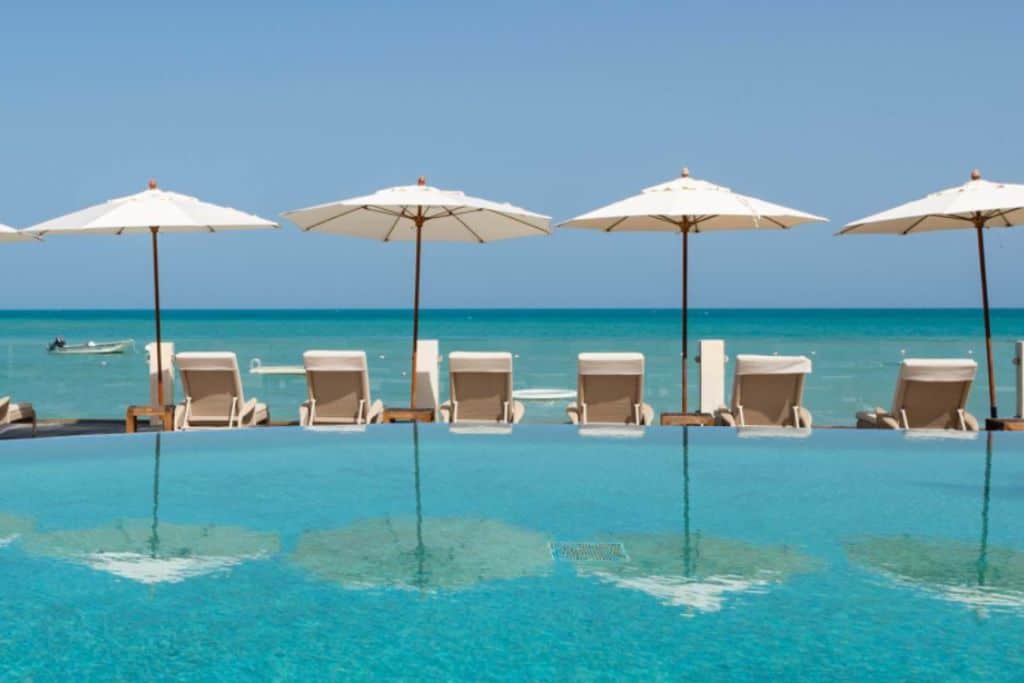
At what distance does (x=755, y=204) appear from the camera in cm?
906

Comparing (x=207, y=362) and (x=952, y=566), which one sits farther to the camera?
(x=207, y=362)

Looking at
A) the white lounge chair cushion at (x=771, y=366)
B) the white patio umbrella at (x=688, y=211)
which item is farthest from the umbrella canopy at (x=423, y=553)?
the white patio umbrella at (x=688, y=211)

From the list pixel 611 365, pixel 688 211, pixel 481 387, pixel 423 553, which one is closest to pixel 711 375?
pixel 611 365

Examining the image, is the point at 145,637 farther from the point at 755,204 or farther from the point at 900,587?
the point at 755,204

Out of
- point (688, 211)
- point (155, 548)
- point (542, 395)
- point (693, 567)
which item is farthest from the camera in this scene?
point (542, 395)

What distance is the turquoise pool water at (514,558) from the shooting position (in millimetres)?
Result: 3691

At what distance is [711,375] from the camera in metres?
9.69

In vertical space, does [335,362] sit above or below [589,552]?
above

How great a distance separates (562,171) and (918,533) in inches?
1924

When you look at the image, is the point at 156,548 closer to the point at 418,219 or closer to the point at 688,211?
the point at 688,211

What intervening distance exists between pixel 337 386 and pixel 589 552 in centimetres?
449

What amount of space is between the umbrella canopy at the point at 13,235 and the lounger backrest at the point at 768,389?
6.52 meters

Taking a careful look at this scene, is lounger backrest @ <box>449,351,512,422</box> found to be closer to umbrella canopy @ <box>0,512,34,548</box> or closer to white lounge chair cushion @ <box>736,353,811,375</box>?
white lounge chair cushion @ <box>736,353,811,375</box>

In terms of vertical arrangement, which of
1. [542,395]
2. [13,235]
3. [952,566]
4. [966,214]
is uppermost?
[966,214]
